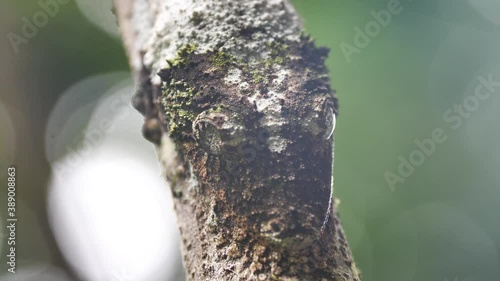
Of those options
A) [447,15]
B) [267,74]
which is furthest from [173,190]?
[447,15]

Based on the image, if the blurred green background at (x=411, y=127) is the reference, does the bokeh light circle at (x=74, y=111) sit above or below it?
above

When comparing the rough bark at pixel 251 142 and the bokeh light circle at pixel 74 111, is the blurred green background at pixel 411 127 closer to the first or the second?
the bokeh light circle at pixel 74 111

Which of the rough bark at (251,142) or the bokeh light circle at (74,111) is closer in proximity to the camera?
the rough bark at (251,142)

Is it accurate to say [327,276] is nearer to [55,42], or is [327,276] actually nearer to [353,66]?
[353,66]

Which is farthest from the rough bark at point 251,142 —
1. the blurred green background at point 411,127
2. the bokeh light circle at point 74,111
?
the bokeh light circle at point 74,111

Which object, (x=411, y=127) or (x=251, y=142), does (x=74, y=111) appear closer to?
(x=411, y=127)

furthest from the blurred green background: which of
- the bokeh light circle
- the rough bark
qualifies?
the rough bark

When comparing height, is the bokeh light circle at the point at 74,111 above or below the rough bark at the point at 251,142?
above
